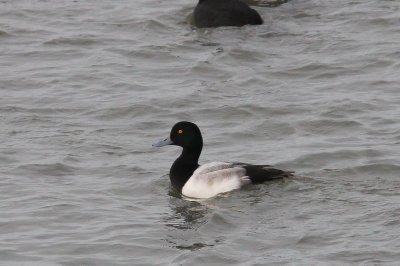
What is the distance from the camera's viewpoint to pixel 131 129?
15.0 meters

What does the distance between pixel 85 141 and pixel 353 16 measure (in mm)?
6457

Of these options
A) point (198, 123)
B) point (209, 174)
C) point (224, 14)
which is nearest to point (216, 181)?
point (209, 174)

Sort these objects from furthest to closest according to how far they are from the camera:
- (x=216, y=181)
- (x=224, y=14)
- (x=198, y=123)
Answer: (x=224, y=14) < (x=198, y=123) < (x=216, y=181)

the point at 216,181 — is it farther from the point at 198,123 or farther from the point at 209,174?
the point at 198,123

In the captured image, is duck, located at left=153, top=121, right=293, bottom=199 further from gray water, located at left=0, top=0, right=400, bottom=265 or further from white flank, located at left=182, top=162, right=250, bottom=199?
gray water, located at left=0, top=0, right=400, bottom=265

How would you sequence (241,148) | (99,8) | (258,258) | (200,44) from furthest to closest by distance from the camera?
1. (99,8)
2. (200,44)
3. (241,148)
4. (258,258)

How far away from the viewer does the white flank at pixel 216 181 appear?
1277 centimetres

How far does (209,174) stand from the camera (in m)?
12.9

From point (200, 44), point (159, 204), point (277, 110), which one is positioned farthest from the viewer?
point (200, 44)

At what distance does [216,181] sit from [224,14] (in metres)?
6.23

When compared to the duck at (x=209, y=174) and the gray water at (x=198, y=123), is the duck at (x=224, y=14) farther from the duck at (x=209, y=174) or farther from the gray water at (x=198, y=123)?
the duck at (x=209, y=174)

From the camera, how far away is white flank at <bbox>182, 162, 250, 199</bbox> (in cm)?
1277

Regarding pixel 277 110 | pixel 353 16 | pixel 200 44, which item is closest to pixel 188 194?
pixel 277 110

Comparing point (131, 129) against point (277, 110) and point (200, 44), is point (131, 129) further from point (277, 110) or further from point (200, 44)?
point (200, 44)
